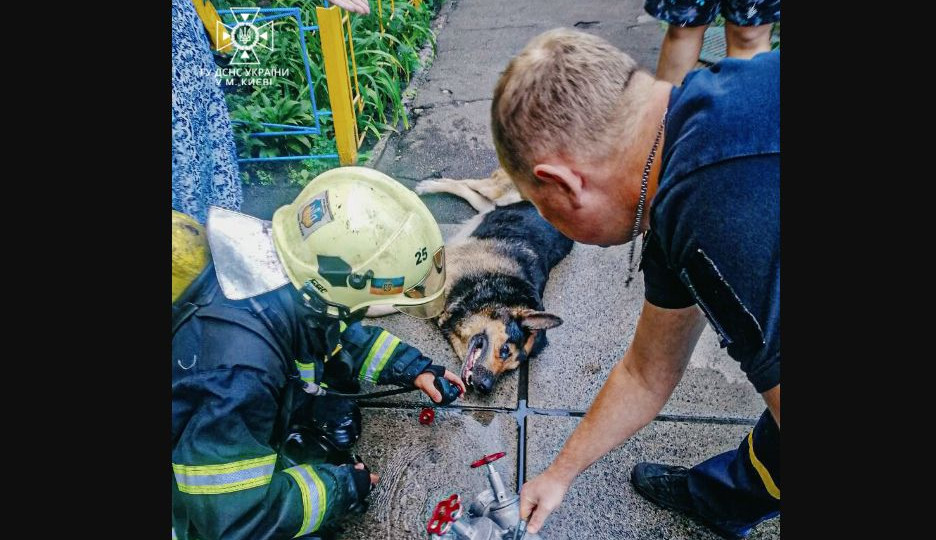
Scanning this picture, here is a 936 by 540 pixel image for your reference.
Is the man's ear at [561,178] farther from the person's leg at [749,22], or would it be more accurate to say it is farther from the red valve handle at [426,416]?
the person's leg at [749,22]

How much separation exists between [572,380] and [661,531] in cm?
79

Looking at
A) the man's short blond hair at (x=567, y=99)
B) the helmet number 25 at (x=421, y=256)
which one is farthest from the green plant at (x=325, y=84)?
the man's short blond hair at (x=567, y=99)

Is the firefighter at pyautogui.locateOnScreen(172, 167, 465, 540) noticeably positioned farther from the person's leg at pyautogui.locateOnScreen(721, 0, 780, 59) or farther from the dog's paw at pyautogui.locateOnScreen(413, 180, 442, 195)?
the dog's paw at pyautogui.locateOnScreen(413, 180, 442, 195)

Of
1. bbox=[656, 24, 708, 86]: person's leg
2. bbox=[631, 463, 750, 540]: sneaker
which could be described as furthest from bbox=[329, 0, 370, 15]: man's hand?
bbox=[631, 463, 750, 540]: sneaker

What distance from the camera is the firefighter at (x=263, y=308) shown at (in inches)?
64.6

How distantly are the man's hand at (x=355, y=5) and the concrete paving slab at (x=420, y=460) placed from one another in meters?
2.22

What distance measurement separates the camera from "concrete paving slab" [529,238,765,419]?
2609mm

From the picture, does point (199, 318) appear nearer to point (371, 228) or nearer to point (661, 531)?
point (371, 228)

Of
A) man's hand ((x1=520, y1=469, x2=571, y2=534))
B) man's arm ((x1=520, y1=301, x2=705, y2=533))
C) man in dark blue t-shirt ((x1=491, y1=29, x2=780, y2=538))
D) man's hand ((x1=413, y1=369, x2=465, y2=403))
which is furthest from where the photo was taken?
man's hand ((x1=413, y1=369, x2=465, y2=403))

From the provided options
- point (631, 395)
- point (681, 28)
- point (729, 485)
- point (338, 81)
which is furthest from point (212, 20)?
point (729, 485)

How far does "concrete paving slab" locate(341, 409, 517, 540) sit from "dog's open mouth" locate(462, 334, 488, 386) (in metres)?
0.20

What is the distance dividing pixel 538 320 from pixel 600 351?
1.15ft

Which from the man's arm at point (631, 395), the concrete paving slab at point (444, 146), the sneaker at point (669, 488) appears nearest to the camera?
the man's arm at point (631, 395)

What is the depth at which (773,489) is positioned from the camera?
1.76 meters
